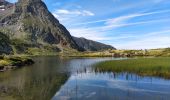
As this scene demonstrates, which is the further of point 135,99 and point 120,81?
point 120,81

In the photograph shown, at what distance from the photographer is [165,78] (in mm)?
94062

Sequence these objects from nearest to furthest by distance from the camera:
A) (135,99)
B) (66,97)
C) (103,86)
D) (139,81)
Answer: (135,99)
(66,97)
(103,86)
(139,81)

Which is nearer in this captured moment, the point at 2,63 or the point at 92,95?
the point at 92,95

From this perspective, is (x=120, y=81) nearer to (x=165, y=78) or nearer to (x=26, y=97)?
(x=165, y=78)

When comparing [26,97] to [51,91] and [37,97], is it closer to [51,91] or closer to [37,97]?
[37,97]

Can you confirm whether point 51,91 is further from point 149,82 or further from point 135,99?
point 149,82

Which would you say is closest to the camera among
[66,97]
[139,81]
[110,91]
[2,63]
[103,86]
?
[66,97]

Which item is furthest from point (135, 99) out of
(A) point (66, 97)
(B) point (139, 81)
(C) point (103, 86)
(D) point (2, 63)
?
(D) point (2, 63)

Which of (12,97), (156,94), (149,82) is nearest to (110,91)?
(156,94)

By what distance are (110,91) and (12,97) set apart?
25476 millimetres

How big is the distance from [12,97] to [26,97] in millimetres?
3744

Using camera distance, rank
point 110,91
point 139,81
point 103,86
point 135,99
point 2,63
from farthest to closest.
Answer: point 2,63, point 139,81, point 103,86, point 110,91, point 135,99

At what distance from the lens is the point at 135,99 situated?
209ft

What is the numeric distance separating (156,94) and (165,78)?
26.1 metres
